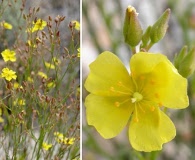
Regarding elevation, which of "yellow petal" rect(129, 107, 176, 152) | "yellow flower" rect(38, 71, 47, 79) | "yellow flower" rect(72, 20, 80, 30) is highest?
"yellow flower" rect(72, 20, 80, 30)

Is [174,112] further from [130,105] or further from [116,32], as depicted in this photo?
[130,105]

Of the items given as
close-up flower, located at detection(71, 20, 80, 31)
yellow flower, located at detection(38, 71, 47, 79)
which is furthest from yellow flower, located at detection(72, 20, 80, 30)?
yellow flower, located at detection(38, 71, 47, 79)

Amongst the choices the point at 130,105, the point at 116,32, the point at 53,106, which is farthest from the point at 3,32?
the point at 116,32

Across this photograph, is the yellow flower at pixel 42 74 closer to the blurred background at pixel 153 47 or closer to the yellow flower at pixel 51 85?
the yellow flower at pixel 51 85

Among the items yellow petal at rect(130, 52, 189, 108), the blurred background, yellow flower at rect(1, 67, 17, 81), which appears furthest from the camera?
the blurred background

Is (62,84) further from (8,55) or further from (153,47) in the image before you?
(153,47)

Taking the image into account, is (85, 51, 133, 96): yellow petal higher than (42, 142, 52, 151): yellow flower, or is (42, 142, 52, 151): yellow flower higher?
(85, 51, 133, 96): yellow petal

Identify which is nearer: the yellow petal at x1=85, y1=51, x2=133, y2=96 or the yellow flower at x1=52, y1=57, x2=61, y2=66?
the yellow petal at x1=85, y1=51, x2=133, y2=96

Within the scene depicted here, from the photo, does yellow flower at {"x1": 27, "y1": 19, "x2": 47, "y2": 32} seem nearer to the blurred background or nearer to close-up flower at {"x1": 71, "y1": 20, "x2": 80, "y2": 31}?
close-up flower at {"x1": 71, "y1": 20, "x2": 80, "y2": 31}
